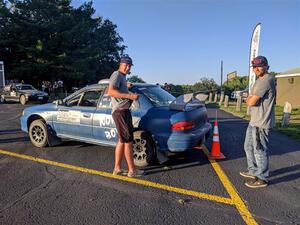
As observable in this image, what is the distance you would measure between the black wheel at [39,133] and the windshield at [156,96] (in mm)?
2508

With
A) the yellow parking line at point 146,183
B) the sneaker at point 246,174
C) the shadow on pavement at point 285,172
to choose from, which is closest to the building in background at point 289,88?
the shadow on pavement at point 285,172

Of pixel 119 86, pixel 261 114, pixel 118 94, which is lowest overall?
pixel 261 114

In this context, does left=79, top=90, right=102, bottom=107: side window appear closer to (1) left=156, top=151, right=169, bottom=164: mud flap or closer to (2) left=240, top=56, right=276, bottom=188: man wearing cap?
(1) left=156, top=151, right=169, bottom=164: mud flap

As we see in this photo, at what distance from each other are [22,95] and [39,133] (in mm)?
14776

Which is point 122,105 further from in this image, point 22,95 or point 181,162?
point 22,95

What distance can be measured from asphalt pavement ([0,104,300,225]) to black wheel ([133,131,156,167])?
168 mm

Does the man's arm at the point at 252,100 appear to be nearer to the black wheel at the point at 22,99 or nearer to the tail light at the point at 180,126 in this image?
the tail light at the point at 180,126

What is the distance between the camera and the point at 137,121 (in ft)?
16.4

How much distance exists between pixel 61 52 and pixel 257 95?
3313 centimetres

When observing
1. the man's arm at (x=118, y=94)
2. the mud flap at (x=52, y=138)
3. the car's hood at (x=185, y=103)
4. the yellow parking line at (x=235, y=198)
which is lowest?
the yellow parking line at (x=235, y=198)

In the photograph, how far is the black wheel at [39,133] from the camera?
20.4 ft

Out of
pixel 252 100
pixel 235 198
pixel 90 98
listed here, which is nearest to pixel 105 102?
pixel 90 98

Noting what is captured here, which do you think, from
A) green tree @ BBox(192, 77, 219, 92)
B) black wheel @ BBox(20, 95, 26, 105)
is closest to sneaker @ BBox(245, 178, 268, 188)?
black wheel @ BBox(20, 95, 26, 105)

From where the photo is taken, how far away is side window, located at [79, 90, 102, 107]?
5.63 m
